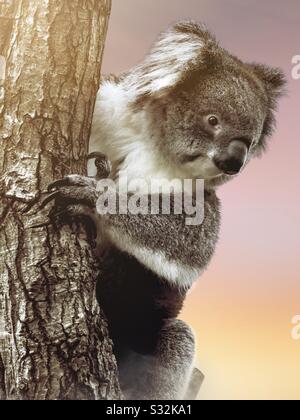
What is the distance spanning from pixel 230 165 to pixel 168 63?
0.62 meters

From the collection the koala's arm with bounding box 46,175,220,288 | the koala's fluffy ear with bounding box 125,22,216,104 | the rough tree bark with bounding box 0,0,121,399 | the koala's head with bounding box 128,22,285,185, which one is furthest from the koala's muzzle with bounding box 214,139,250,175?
the rough tree bark with bounding box 0,0,121,399

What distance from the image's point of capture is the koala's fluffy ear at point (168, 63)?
2521mm

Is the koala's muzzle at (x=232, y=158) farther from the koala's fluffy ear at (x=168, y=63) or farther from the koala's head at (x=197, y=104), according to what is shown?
the koala's fluffy ear at (x=168, y=63)

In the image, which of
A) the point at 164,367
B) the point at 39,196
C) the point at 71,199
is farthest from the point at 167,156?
the point at 164,367

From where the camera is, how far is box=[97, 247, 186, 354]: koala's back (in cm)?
246

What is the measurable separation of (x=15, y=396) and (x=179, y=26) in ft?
6.33

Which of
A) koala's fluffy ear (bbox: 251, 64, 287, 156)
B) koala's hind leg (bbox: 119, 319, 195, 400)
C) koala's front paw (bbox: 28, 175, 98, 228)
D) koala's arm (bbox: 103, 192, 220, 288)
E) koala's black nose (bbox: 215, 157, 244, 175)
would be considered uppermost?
koala's fluffy ear (bbox: 251, 64, 287, 156)

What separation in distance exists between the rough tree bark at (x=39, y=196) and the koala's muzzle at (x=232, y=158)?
0.72 meters

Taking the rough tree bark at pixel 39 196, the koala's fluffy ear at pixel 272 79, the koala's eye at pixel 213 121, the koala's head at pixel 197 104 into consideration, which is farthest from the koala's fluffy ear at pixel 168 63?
the rough tree bark at pixel 39 196

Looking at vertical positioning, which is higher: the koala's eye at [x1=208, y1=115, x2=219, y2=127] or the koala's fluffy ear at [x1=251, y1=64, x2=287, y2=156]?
the koala's fluffy ear at [x1=251, y1=64, x2=287, y2=156]

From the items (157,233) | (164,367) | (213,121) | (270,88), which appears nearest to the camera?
(157,233)

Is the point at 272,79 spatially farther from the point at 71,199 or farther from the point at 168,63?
the point at 71,199

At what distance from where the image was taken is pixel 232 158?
2.40 m

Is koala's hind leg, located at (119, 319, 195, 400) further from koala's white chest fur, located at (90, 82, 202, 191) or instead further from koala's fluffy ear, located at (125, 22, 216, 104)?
koala's fluffy ear, located at (125, 22, 216, 104)
